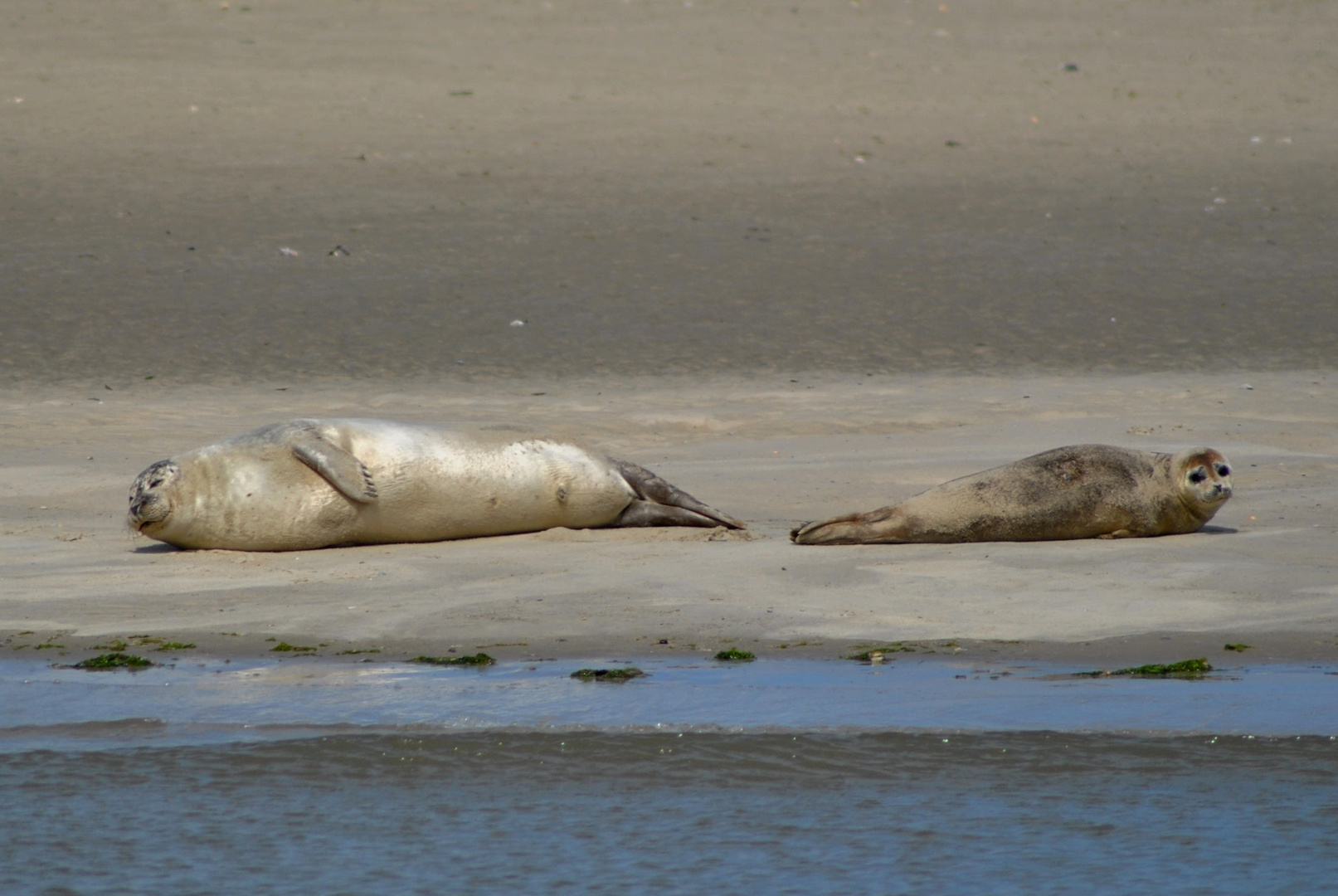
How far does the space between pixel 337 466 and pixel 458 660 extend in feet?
5.09

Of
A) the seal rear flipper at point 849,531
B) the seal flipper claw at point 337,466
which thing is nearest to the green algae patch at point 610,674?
the seal rear flipper at point 849,531

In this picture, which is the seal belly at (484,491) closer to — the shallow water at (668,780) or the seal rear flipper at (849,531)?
the seal rear flipper at (849,531)

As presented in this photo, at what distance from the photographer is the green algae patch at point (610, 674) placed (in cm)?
429

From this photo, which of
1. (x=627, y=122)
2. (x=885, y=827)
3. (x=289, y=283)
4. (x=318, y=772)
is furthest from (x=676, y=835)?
(x=627, y=122)

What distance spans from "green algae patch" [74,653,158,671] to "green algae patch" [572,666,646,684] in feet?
3.48

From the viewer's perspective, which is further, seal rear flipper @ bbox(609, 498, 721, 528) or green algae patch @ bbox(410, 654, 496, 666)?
seal rear flipper @ bbox(609, 498, 721, 528)

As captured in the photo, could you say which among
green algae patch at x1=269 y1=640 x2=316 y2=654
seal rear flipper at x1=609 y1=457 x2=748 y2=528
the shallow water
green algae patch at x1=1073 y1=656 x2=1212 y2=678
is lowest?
the shallow water

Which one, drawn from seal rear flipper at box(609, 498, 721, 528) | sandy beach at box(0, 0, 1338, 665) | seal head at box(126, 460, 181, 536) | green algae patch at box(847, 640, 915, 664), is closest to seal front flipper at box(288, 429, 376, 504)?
sandy beach at box(0, 0, 1338, 665)

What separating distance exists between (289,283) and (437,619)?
741cm

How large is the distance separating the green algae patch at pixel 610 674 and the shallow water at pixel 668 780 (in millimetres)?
Answer: 42

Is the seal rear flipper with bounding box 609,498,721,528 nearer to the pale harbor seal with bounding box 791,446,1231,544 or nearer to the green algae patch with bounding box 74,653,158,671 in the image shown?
the pale harbor seal with bounding box 791,446,1231,544

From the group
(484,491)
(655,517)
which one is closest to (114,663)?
(484,491)

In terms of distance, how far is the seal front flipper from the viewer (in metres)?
5.81

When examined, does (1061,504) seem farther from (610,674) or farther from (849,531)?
(610,674)
